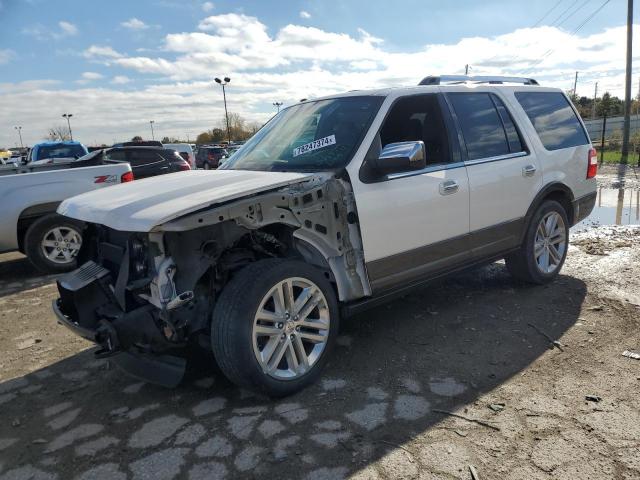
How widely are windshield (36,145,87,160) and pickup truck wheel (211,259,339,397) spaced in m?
13.1

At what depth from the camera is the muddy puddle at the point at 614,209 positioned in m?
8.16

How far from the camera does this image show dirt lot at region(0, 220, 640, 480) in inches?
101

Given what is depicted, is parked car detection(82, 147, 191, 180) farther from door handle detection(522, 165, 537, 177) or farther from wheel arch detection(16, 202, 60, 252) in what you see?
door handle detection(522, 165, 537, 177)

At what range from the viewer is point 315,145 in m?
3.87

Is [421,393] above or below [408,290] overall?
below

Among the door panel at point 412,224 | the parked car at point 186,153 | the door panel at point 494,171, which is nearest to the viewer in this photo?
the door panel at point 412,224

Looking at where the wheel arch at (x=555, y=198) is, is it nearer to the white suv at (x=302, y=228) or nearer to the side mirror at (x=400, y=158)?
the white suv at (x=302, y=228)

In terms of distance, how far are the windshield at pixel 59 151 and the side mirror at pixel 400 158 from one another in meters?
13.1

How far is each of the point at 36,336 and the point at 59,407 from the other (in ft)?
5.11

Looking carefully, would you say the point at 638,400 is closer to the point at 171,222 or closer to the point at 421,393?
the point at 421,393

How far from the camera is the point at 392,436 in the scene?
2766 millimetres

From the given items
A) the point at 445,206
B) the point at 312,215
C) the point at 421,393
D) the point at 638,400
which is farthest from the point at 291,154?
the point at 638,400

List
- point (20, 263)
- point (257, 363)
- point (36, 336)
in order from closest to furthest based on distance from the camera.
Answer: point (257, 363)
point (36, 336)
point (20, 263)

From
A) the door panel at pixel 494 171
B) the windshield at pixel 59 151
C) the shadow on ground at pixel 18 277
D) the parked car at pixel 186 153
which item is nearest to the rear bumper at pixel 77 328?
the door panel at pixel 494 171
